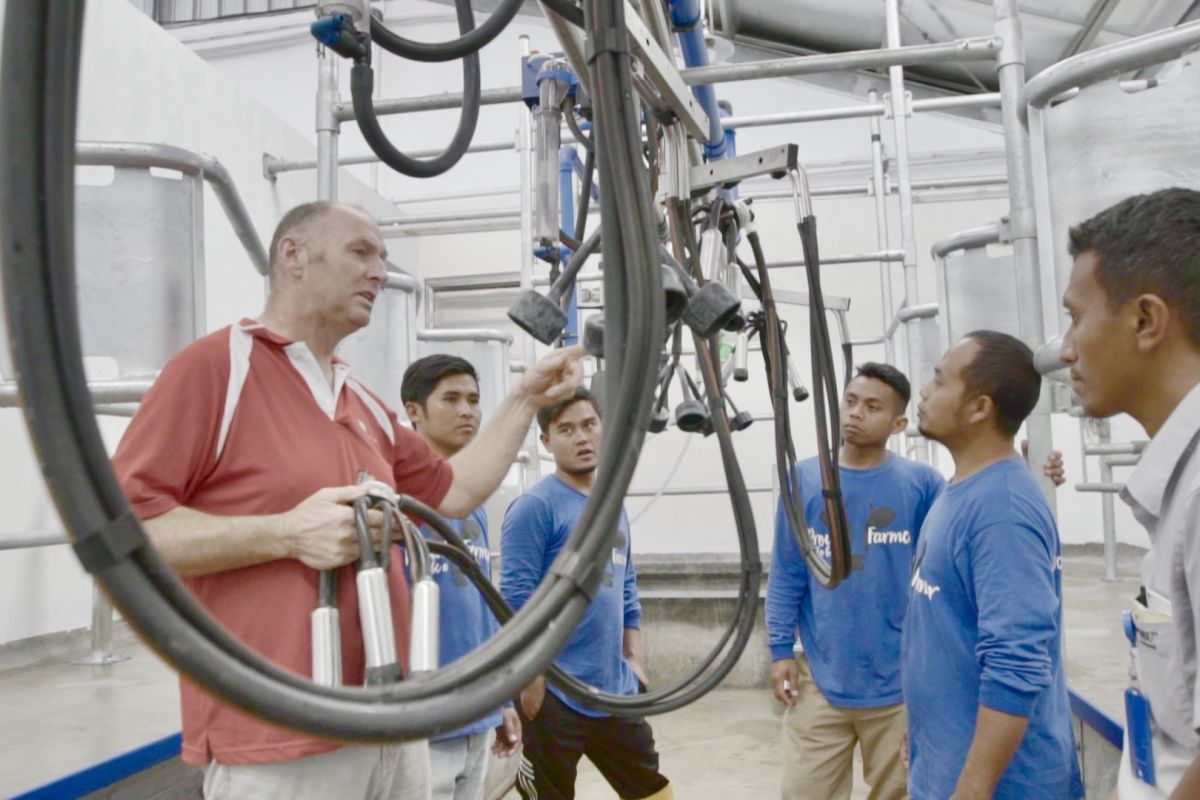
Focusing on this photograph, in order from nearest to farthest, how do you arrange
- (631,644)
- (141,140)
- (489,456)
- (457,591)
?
1. (489,456)
2. (457,591)
3. (631,644)
4. (141,140)

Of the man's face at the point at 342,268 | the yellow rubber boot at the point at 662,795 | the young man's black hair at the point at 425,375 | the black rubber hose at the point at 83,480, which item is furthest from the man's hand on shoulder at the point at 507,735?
the black rubber hose at the point at 83,480

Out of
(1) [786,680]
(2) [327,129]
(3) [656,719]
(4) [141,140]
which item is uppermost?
(4) [141,140]

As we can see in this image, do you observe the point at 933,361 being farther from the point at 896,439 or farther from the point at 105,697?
the point at 105,697

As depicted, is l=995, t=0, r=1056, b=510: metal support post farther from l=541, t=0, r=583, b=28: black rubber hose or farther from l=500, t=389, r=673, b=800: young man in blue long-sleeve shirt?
l=500, t=389, r=673, b=800: young man in blue long-sleeve shirt

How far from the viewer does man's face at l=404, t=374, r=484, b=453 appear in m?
2.05

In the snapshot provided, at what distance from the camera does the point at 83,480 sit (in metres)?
0.29

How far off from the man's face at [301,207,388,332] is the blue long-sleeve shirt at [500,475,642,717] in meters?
1.01

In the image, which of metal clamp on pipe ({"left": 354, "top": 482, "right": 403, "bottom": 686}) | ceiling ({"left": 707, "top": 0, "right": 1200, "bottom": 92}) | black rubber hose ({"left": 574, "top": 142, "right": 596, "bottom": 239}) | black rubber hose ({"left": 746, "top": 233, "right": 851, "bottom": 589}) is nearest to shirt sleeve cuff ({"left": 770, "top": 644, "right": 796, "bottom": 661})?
black rubber hose ({"left": 746, "top": 233, "right": 851, "bottom": 589})

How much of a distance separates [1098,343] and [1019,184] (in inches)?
21.2

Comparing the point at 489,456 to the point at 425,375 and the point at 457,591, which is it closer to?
the point at 457,591

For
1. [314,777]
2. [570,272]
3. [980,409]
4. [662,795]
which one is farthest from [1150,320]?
[662,795]

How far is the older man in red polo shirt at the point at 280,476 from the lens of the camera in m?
0.97

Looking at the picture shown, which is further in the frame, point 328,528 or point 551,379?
point 551,379

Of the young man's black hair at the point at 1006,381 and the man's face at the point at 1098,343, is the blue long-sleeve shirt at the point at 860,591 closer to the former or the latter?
the young man's black hair at the point at 1006,381
